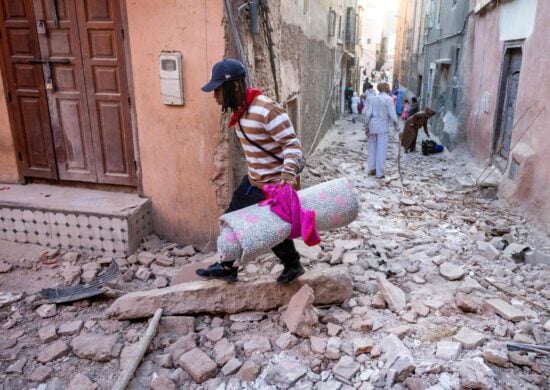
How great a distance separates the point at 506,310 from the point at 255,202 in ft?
6.41

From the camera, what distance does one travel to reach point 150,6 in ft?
13.7

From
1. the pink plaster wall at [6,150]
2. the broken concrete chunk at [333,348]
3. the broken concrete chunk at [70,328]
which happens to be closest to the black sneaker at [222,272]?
the broken concrete chunk at [333,348]

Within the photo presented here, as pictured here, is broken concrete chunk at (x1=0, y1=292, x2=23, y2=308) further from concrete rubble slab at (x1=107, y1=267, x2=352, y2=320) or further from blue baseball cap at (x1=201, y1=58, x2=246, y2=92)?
blue baseball cap at (x1=201, y1=58, x2=246, y2=92)

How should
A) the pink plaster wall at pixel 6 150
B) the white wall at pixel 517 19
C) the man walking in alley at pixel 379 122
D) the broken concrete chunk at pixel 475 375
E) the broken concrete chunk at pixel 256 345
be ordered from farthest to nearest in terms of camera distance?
the man walking in alley at pixel 379 122
the white wall at pixel 517 19
the pink plaster wall at pixel 6 150
the broken concrete chunk at pixel 256 345
the broken concrete chunk at pixel 475 375

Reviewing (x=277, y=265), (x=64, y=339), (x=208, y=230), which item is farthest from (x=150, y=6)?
(x=64, y=339)

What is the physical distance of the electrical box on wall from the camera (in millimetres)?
4219

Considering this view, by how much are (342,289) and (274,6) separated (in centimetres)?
356

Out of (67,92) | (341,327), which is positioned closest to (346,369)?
(341,327)

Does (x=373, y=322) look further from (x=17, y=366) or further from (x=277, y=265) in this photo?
(x=17, y=366)

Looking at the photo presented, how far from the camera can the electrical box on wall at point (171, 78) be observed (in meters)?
4.22

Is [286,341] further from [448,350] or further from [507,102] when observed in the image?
[507,102]

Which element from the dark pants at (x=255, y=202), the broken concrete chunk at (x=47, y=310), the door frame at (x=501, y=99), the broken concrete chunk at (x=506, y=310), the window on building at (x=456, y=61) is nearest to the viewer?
the broken concrete chunk at (x=506, y=310)

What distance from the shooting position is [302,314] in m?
3.12

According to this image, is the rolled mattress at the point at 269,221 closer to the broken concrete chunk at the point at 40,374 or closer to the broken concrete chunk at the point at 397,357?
the broken concrete chunk at the point at 397,357
